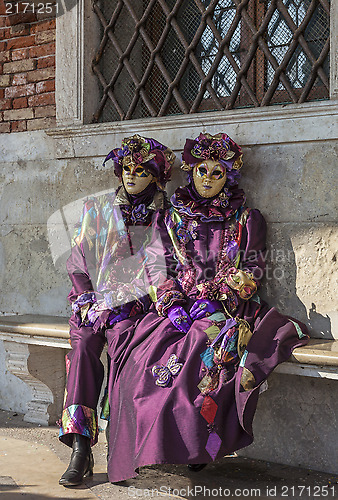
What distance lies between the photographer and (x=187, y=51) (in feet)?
13.1

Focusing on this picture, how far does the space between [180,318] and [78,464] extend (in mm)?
907

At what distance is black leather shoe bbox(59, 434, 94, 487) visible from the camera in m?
3.12

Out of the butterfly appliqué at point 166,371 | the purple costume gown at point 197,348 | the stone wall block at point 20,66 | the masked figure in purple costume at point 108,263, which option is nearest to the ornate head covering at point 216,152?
the purple costume gown at point 197,348

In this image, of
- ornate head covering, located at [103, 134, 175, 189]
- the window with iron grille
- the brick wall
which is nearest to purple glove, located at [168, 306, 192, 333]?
ornate head covering, located at [103, 134, 175, 189]

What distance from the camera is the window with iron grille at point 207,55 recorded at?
12.2 feet

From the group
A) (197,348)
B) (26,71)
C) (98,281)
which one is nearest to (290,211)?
(197,348)

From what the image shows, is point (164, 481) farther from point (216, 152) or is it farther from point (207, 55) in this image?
point (207, 55)

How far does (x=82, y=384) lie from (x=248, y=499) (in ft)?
3.36

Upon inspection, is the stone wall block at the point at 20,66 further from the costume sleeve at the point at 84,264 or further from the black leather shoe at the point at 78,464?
the black leather shoe at the point at 78,464

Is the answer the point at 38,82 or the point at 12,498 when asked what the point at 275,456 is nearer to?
the point at 12,498

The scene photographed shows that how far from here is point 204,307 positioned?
3.30 meters

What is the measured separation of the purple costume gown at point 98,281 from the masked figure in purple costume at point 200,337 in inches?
5.3

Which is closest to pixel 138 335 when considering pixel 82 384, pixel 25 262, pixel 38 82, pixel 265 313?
pixel 82 384

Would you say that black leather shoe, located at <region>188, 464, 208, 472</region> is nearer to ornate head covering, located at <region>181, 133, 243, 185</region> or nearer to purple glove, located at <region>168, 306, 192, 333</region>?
purple glove, located at <region>168, 306, 192, 333</region>
